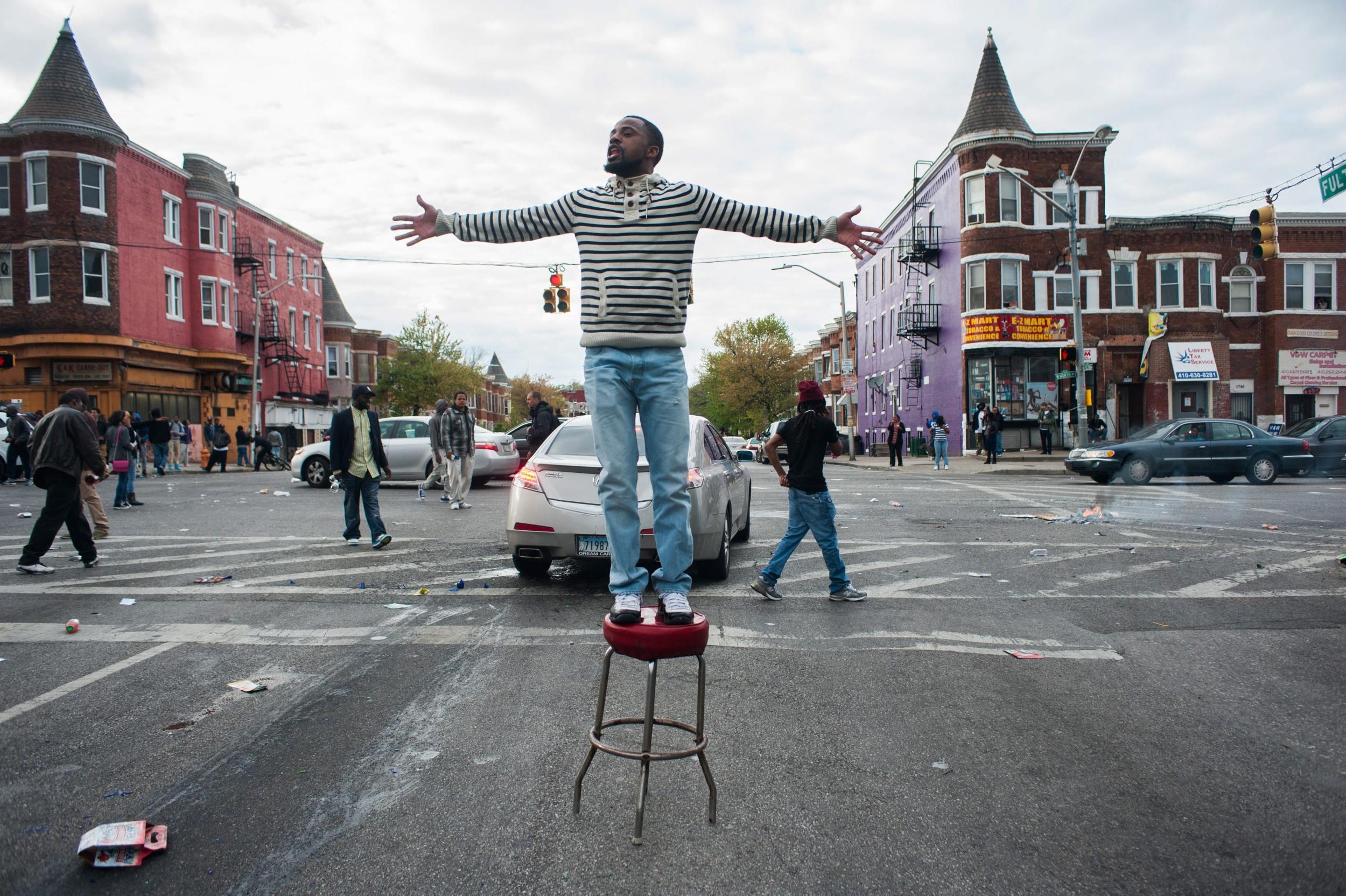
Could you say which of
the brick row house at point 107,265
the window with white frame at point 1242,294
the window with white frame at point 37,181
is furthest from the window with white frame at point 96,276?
the window with white frame at point 1242,294

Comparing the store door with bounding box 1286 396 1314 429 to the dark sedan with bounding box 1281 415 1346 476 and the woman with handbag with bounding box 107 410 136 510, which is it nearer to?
the dark sedan with bounding box 1281 415 1346 476

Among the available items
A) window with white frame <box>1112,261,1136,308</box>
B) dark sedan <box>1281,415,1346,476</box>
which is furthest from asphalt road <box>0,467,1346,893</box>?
window with white frame <box>1112,261,1136,308</box>

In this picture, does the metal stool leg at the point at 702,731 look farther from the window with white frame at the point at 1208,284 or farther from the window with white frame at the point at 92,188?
the window with white frame at the point at 1208,284

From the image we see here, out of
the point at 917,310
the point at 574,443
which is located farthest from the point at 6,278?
the point at 917,310

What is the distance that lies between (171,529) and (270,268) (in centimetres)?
4005

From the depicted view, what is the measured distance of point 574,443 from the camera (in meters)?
7.88

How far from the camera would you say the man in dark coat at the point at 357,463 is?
10.1 m

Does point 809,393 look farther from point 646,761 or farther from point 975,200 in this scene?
point 975,200

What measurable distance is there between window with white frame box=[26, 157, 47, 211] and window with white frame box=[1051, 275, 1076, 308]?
126 ft

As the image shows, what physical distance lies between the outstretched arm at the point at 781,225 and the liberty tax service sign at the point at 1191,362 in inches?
1518

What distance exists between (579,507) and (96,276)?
1313 inches

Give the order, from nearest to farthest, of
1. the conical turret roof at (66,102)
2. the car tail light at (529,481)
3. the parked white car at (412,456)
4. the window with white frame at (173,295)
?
the car tail light at (529,481) → the parked white car at (412,456) → the conical turret roof at (66,102) → the window with white frame at (173,295)

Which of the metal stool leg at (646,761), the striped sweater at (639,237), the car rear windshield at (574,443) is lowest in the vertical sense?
the metal stool leg at (646,761)

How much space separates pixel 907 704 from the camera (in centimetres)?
429
